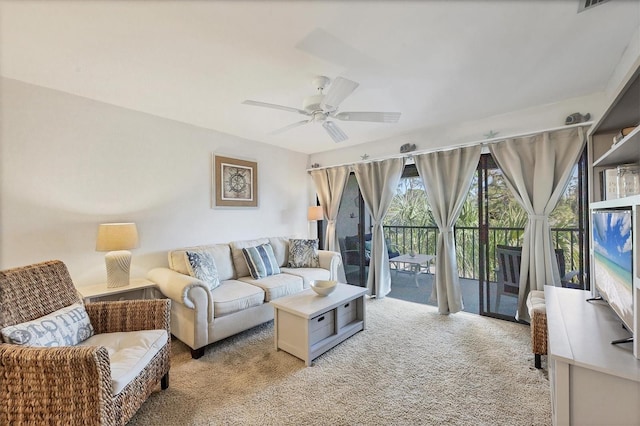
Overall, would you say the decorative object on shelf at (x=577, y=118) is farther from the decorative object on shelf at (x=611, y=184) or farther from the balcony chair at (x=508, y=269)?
the balcony chair at (x=508, y=269)

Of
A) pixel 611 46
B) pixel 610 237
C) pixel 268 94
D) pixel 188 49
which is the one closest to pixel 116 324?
pixel 188 49

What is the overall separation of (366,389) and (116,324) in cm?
180

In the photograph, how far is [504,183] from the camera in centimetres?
316

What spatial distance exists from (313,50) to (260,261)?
2357 millimetres

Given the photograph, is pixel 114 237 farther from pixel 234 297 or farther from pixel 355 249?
pixel 355 249

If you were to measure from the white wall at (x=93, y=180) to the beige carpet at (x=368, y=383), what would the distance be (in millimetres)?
1331

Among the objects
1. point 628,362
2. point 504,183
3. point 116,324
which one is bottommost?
point 116,324

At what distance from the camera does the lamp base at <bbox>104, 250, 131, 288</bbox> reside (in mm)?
2508

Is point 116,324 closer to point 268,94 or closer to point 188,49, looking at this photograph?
point 188,49

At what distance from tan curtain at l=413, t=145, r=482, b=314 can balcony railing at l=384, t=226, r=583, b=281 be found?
367mm

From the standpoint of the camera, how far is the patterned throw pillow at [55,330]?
1389 mm

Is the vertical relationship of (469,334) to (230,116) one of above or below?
below

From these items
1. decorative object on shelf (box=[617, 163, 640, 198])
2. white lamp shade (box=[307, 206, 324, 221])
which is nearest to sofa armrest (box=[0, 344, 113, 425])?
decorative object on shelf (box=[617, 163, 640, 198])

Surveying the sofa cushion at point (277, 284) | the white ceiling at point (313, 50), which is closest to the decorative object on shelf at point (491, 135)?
the white ceiling at point (313, 50)
